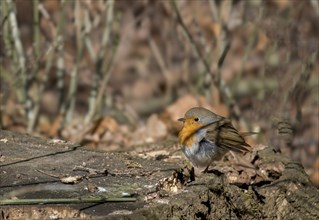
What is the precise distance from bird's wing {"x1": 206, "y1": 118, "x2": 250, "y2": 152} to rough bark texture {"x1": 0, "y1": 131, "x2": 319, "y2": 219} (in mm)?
319

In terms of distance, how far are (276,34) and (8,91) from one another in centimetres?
224

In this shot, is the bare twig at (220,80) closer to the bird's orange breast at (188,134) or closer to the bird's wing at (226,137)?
the bird's orange breast at (188,134)

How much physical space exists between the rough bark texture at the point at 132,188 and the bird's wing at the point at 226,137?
0.32 metres

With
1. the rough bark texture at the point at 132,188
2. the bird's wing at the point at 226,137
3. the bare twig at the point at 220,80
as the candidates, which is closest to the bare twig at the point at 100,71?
the bare twig at the point at 220,80

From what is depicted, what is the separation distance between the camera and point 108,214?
11.9 ft

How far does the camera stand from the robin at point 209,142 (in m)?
5.25

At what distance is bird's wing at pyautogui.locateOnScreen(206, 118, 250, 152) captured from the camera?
5.20 m

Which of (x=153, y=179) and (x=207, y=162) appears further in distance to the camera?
(x=207, y=162)

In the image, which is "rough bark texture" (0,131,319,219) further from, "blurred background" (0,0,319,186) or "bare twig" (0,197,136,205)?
"blurred background" (0,0,319,186)

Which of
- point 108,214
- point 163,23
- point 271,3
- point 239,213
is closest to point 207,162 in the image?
point 239,213

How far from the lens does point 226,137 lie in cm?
530

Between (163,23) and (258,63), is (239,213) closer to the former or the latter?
(163,23)

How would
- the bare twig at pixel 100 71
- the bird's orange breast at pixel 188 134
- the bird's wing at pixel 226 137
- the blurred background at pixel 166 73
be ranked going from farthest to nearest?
the bare twig at pixel 100 71 < the blurred background at pixel 166 73 < the bird's orange breast at pixel 188 134 < the bird's wing at pixel 226 137

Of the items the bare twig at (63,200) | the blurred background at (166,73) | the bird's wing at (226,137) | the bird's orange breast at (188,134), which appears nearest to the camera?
the bare twig at (63,200)
